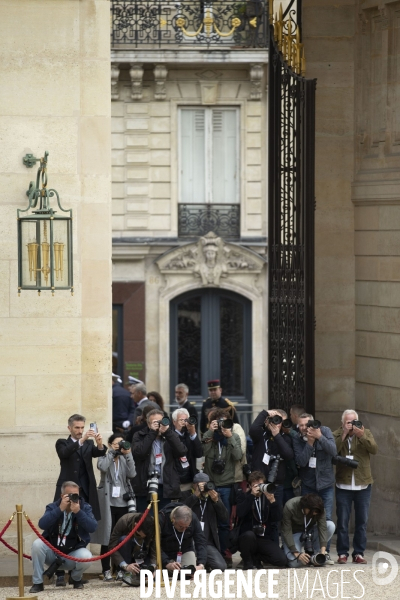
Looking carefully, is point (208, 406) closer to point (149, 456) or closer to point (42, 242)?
point (149, 456)

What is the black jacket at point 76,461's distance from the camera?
1480 centimetres

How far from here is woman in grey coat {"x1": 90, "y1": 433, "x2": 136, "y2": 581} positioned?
1487 cm

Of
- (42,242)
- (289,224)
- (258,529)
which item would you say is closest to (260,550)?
(258,529)

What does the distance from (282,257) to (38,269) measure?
12.7 ft

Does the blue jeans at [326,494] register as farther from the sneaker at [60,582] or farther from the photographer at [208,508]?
the sneaker at [60,582]

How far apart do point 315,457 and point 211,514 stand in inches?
51.4

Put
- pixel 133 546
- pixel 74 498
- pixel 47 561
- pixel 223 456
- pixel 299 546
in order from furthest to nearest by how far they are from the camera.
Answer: pixel 223 456 < pixel 299 546 < pixel 133 546 < pixel 47 561 < pixel 74 498

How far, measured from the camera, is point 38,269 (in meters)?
15.6

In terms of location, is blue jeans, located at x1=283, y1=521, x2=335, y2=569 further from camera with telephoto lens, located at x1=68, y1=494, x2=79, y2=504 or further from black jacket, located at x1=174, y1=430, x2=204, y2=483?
camera with telephoto lens, located at x1=68, y1=494, x2=79, y2=504

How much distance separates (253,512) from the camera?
49.7 feet

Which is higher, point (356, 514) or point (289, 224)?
point (289, 224)

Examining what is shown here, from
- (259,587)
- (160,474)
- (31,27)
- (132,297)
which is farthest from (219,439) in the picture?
(132,297)

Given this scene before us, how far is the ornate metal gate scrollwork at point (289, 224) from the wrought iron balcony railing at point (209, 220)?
1194cm

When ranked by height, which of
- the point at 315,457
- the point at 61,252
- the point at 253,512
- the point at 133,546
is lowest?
the point at 133,546
